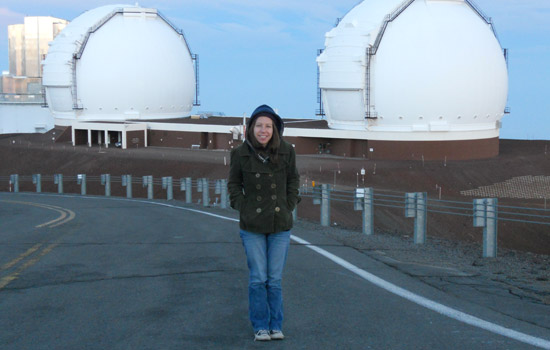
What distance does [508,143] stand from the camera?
6103cm

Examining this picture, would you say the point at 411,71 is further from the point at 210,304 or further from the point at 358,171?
the point at 210,304

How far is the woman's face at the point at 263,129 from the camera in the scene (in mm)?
5883

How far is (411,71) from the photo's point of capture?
46.2m

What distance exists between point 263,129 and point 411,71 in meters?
41.5

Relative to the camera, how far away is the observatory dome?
61.7 m

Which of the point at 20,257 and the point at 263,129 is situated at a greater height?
the point at 263,129

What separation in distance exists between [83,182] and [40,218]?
21.9m

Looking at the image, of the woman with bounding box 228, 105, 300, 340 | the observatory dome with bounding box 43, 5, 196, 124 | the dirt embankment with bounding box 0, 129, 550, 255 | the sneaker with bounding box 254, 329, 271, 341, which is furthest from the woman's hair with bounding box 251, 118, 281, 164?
the observatory dome with bounding box 43, 5, 196, 124

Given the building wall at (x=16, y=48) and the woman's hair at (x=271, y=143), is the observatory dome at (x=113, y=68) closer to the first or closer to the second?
the building wall at (x=16, y=48)

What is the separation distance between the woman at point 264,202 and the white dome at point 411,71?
41.2 metres

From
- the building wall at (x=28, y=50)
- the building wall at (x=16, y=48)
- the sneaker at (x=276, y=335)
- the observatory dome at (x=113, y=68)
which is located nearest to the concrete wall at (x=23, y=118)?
the building wall at (x=28, y=50)

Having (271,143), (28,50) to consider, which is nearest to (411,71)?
(271,143)

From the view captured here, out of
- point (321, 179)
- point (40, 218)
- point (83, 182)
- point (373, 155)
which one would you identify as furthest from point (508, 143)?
point (40, 218)

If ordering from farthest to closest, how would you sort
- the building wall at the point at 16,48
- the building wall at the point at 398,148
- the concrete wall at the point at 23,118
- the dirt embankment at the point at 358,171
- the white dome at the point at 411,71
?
the building wall at the point at 16,48 → the concrete wall at the point at 23,118 → the building wall at the point at 398,148 → the white dome at the point at 411,71 → the dirt embankment at the point at 358,171
